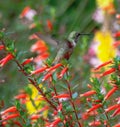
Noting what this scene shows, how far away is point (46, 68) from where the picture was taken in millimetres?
3184

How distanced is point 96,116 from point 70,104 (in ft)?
0.63

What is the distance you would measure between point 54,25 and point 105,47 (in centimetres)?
231

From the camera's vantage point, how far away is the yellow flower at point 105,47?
18.3 ft

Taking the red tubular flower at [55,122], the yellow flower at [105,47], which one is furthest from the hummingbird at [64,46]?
the yellow flower at [105,47]

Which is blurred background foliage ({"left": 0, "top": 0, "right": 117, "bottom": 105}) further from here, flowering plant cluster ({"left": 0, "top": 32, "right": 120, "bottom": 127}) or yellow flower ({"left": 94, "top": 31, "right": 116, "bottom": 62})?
flowering plant cluster ({"left": 0, "top": 32, "right": 120, "bottom": 127})

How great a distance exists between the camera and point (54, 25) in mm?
7887

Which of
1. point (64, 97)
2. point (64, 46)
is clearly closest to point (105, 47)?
point (64, 46)

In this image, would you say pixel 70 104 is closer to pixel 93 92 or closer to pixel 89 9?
pixel 93 92

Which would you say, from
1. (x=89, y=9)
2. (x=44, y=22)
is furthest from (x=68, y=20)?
(x=44, y=22)

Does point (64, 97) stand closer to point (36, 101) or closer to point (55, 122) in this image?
point (55, 122)

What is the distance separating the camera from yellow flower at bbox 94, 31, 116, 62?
5582mm

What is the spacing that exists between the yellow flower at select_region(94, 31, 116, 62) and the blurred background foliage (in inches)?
7.2

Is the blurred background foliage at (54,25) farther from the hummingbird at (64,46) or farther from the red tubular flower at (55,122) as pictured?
the red tubular flower at (55,122)

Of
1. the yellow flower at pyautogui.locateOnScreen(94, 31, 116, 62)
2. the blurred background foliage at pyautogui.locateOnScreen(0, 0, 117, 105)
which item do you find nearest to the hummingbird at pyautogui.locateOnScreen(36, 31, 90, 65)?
the blurred background foliage at pyautogui.locateOnScreen(0, 0, 117, 105)
